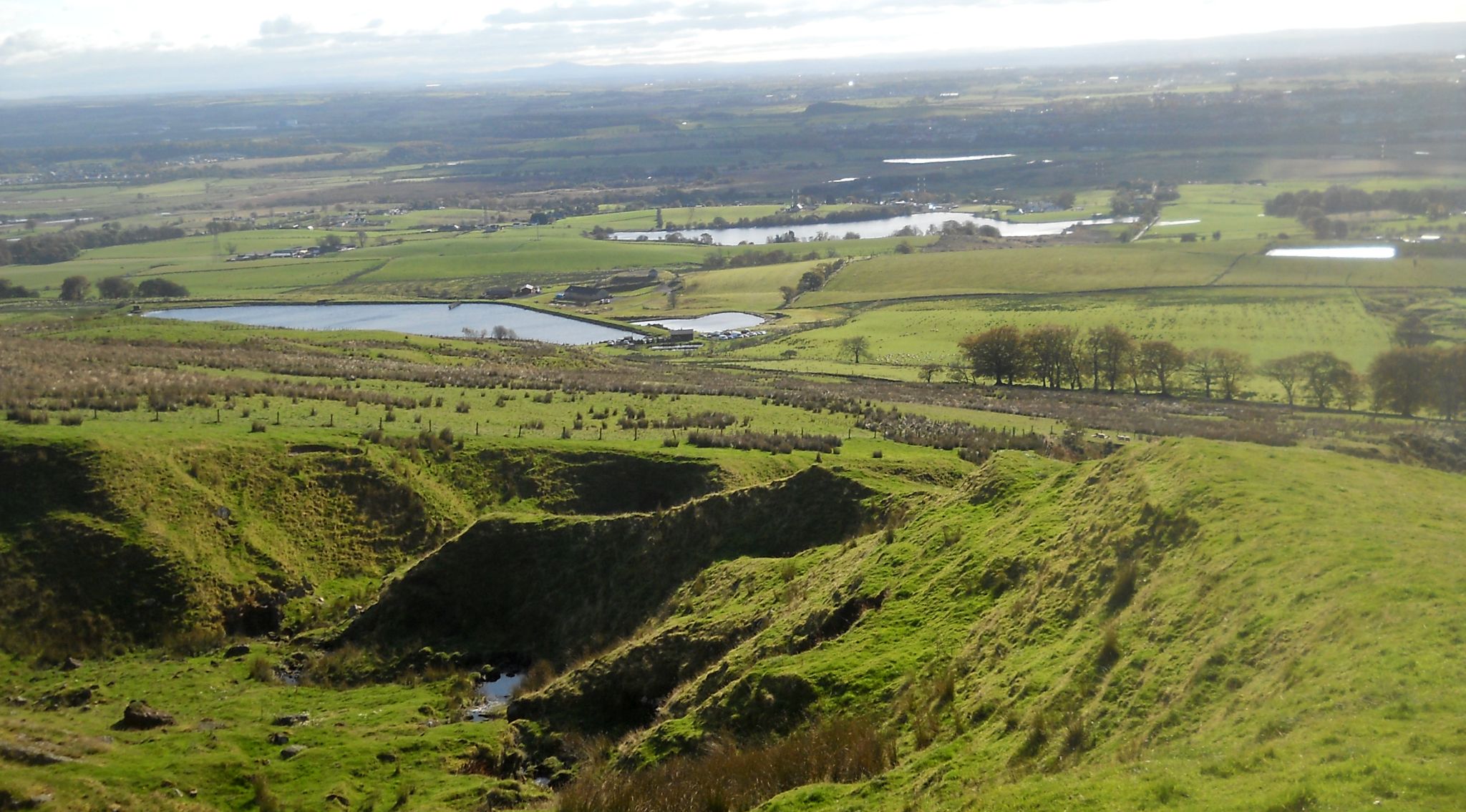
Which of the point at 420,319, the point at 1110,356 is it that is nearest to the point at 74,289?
the point at 420,319

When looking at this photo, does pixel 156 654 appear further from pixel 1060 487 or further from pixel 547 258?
pixel 547 258

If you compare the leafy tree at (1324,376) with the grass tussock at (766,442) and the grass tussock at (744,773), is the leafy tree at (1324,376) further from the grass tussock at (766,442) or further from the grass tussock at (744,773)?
the grass tussock at (744,773)

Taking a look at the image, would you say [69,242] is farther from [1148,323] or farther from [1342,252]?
[1342,252]

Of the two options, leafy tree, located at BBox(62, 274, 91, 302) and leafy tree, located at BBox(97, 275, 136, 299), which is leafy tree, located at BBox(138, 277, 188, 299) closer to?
leafy tree, located at BBox(97, 275, 136, 299)

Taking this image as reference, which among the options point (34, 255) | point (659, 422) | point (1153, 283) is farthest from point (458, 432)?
point (34, 255)

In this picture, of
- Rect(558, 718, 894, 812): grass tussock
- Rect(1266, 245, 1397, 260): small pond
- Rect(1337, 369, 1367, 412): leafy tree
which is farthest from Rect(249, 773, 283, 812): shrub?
Rect(1266, 245, 1397, 260): small pond

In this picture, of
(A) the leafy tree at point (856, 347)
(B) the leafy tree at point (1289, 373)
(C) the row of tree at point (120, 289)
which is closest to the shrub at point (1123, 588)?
(B) the leafy tree at point (1289, 373)
